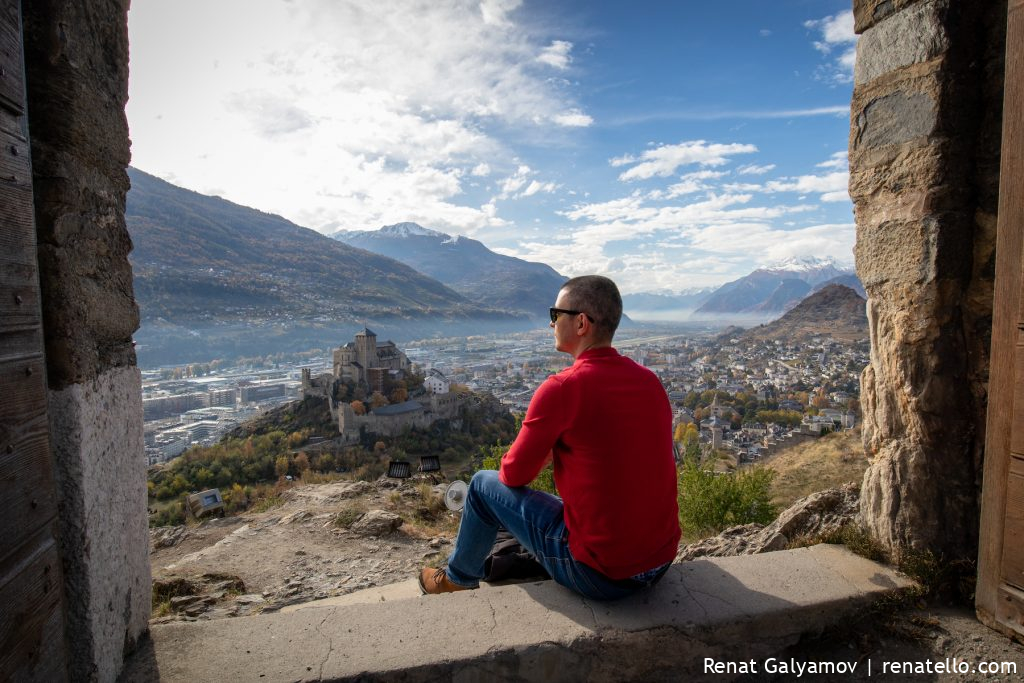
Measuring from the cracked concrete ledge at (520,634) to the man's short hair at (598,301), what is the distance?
114 cm

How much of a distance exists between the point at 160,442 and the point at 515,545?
34.6 m

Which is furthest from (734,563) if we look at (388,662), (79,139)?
(79,139)

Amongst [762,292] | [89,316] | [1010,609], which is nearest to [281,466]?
[89,316]

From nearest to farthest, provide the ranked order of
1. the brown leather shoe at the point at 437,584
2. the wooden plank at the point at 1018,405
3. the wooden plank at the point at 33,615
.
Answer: the wooden plank at the point at 33,615
the wooden plank at the point at 1018,405
the brown leather shoe at the point at 437,584

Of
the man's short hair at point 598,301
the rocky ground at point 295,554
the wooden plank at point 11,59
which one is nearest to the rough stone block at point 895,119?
the man's short hair at point 598,301

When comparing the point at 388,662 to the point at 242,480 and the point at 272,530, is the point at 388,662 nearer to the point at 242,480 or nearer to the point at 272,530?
the point at 272,530

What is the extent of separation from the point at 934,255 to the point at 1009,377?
605mm

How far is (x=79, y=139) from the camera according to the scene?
1698mm

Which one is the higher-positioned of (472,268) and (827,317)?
(472,268)

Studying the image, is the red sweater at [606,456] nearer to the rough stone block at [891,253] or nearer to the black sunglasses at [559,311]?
the black sunglasses at [559,311]

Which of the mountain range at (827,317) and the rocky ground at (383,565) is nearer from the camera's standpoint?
the rocky ground at (383,565)

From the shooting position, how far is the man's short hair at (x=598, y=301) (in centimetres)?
→ 214

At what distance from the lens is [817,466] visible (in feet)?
30.3

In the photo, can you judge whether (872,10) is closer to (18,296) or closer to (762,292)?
(18,296)
